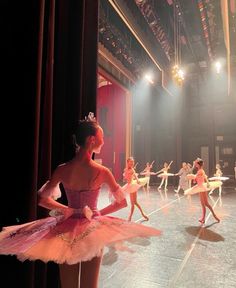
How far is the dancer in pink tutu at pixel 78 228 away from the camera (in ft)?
4.59

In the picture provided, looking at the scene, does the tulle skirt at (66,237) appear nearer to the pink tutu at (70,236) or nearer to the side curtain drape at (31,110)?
the pink tutu at (70,236)

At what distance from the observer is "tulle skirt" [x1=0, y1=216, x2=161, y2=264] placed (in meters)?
1.38

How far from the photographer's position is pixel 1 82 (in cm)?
186

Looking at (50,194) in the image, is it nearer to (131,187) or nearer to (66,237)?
(66,237)

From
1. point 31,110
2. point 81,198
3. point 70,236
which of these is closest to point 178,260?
point 81,198

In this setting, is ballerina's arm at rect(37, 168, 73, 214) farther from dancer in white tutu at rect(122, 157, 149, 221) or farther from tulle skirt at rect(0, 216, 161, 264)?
dancer in white tutu at rect(122, 157, 149, 221)

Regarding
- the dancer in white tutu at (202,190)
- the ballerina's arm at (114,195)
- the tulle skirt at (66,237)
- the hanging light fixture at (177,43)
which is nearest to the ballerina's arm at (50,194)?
the tulle skirt at (66,237)

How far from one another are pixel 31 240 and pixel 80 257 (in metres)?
0.32

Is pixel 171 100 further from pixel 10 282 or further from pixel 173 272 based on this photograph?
pixel 10 282

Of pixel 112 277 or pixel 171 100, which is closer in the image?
pixel 112 277

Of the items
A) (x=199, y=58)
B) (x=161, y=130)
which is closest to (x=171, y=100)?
(x=161, y=130)

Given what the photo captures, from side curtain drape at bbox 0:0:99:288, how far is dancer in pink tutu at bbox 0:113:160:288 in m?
0.23

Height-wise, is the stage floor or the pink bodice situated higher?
the pink bodice

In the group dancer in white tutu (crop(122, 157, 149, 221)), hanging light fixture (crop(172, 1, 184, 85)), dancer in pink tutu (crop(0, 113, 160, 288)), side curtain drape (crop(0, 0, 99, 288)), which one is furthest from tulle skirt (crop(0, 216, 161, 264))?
hanging light fixture (crop(172, 1, 184, 85))
